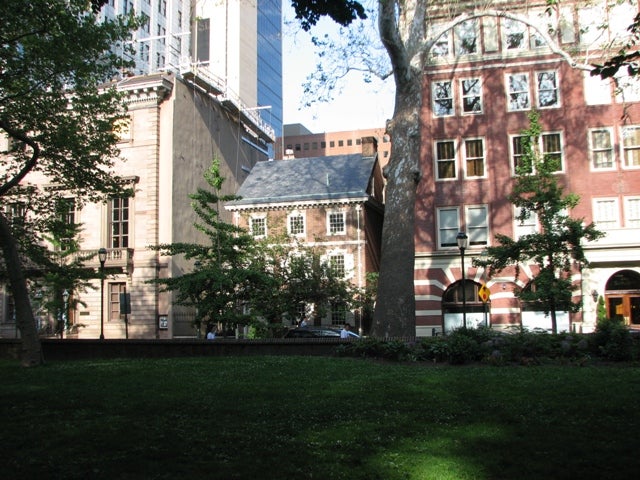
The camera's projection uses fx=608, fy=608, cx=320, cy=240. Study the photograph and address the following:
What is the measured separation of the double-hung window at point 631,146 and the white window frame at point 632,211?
186 cm

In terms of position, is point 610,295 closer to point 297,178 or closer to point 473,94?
point 473,94

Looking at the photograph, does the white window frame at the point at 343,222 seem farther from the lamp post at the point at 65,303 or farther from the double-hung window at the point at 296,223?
the lamp post at the point at 65,303

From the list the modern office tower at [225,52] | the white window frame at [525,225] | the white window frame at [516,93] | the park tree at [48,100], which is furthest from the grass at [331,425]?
the modern office tower at [225,52]

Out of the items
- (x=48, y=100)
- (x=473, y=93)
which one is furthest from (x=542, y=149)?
(x=48, y=100)

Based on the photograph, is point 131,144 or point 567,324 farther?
point 131,144

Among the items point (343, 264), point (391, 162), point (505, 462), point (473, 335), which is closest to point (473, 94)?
point (343, 264)

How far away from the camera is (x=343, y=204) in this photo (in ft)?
128

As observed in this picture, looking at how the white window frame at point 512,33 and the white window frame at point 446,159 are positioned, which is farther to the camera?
the white window frame at point 446,159

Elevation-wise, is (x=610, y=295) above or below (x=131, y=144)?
below

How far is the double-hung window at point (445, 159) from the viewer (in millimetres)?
34969

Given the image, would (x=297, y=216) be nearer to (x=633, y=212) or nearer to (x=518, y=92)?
(x=518, y=92)

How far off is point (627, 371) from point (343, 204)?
91.9ft

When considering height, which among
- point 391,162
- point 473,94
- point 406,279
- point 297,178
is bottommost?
point 406,279

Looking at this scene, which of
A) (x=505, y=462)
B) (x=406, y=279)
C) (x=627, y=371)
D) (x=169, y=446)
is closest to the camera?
(x=505, y=462)
